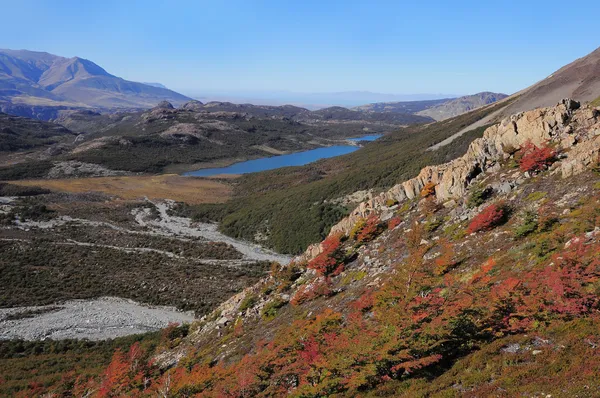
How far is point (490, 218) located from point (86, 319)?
34788 mm

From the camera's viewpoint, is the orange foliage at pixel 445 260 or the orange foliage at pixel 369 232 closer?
the orange foliage at pixel 445 260

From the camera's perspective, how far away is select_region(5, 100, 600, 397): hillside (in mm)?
9961

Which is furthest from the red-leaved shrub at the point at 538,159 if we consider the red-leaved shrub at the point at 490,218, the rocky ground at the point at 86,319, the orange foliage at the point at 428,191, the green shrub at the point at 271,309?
the rocky ground at the point at 86,319

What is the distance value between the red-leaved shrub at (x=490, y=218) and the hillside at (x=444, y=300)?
7 centimetres

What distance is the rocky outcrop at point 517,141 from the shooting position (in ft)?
68.4

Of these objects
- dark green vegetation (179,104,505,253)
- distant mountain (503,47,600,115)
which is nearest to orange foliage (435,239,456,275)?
dark green vegetation (179,104,505,253)

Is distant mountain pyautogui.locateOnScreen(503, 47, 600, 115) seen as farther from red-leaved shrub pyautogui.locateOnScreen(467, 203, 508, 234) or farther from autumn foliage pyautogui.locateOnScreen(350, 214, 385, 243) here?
red-leaved shrub pyautogui.locateOnScreen(467, 203, 508, 234)

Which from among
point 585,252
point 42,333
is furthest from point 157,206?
point 585,252

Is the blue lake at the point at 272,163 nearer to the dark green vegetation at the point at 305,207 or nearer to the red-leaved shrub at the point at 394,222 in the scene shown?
the dark green vegetation at the point at 305,207

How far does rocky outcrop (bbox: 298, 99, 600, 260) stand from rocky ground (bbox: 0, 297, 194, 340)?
54.5 ft

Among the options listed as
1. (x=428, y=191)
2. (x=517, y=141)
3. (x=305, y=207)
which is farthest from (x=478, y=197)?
(x=305, y=207)

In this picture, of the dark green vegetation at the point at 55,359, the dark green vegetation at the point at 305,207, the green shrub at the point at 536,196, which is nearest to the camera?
the green shrub at the point at 536,196

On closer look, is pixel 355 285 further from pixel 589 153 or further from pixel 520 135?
pixel 520 135

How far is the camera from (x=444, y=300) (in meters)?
13.0
